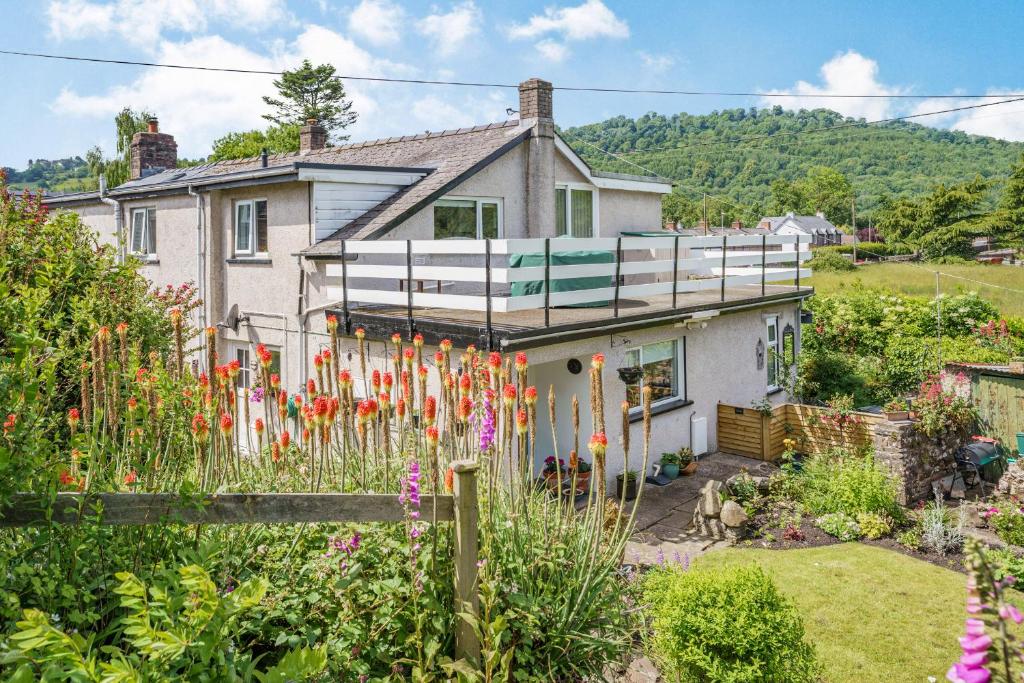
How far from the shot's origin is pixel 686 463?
1238cm

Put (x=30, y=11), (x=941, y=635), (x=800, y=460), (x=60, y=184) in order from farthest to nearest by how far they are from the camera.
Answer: (x=60, y=184) → (x=800, y=460) → (x=30, y=11) → (x=941, y=635)

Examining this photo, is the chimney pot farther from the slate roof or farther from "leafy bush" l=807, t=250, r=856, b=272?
the slate roof

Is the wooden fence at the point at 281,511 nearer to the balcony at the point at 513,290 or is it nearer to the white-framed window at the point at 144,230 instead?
the balcony at the point at 513,290

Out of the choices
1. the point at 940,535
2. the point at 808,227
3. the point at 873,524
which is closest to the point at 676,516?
the point at 873,524

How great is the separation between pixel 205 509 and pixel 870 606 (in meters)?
7.08

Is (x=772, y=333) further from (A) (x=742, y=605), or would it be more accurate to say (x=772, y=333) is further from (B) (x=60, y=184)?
(B) (x=60, y=184)

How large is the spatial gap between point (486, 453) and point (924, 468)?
942 centimetres

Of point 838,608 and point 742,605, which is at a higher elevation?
point 742,605

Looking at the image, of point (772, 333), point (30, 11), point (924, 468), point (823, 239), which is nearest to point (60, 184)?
point (30, 11)

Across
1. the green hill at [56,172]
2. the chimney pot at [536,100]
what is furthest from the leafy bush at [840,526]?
the green hill at [56,172]

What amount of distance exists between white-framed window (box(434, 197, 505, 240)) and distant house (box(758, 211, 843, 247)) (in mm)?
67839

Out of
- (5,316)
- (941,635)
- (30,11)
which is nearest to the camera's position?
(5,316)

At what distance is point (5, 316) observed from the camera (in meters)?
3.47

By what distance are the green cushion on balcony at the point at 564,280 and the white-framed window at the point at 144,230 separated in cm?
1027
